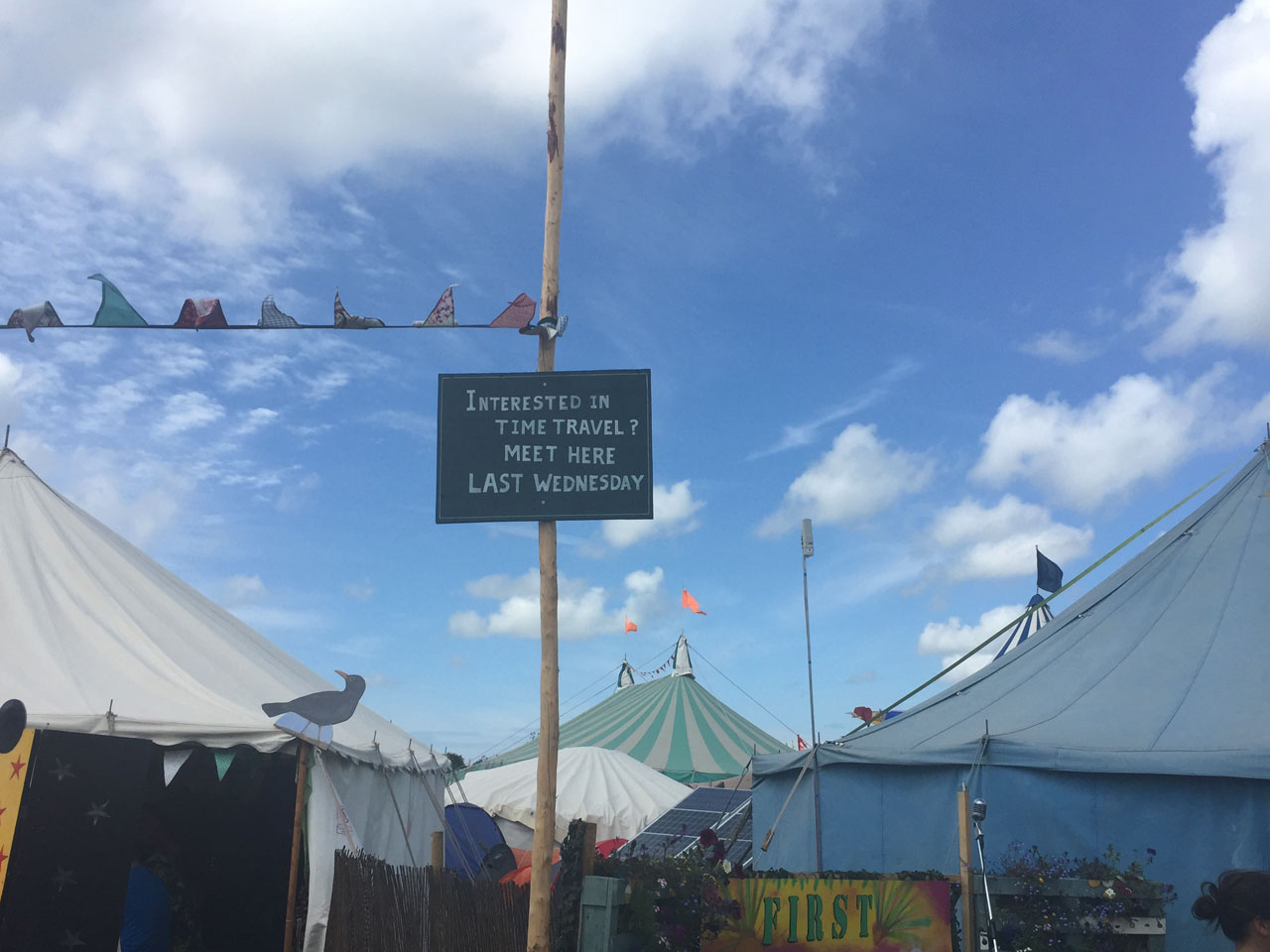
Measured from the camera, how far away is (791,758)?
985cm

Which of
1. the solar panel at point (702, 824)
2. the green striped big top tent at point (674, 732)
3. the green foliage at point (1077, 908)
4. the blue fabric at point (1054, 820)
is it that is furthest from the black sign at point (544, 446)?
the green striped big top tent at point (674, 732)

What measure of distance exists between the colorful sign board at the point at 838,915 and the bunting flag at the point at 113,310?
5475 mm

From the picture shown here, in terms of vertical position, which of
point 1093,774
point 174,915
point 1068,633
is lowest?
point 174,915

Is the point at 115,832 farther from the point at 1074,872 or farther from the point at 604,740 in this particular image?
the point at 604,740

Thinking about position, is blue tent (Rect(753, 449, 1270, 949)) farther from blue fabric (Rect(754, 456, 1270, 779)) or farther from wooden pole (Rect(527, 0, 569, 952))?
wooden pole (Rect(527, 0, 569, 952))

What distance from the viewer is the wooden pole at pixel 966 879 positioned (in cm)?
676

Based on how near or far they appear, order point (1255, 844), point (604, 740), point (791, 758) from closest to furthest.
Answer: point (1255, 844) → point (791, 758) → point (604, 740)

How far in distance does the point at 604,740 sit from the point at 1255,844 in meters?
16.1

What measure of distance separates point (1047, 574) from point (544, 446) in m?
8.15

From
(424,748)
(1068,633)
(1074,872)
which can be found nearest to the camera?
(1074,872)

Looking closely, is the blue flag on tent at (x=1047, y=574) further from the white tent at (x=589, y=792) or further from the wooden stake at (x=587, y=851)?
the wooden stake at (x=587, y=851)

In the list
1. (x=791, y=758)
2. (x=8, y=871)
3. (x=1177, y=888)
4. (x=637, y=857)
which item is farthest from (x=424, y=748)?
(x=1177, y=888)

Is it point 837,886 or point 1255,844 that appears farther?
point 1255,844

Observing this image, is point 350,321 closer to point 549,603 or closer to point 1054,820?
point 549,603
